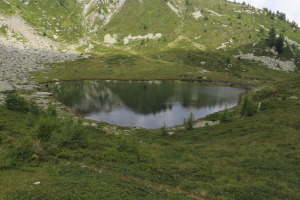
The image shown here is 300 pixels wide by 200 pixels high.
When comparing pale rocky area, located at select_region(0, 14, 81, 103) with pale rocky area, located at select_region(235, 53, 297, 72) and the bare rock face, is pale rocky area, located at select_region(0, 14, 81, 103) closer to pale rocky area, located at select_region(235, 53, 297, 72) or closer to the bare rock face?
the bare rock face

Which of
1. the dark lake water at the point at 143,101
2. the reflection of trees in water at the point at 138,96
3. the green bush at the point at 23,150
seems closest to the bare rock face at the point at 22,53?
the reflection of trees in water at the point at 138,96

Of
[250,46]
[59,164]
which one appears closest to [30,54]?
[59,164]

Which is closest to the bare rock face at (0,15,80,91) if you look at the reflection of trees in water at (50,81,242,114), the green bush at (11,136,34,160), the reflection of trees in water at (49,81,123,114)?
the reflection of trees in water at (49,81,123,114)

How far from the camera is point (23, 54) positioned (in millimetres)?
155375

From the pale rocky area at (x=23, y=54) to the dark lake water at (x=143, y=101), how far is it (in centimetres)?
2517

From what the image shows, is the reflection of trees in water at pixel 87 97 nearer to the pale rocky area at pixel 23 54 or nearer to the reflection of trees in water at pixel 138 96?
the reflection of trees in water at pixel 138 96

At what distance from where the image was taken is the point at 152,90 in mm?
102688

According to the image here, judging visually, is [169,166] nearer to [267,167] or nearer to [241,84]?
[267,167]

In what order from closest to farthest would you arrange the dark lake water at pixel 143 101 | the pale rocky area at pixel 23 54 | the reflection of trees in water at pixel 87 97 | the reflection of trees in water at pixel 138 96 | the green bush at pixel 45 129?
the green bush at pixel 45 129, the dark lake water at pixel 143 101, the reflection of trees in water at pixel 87 97, the reflection of trees in water at pixel 138 96, the pale rocky area at pixel 23 54

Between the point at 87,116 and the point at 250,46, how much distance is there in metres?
197

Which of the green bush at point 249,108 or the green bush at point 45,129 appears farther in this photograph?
→ the green bush at point 249,108

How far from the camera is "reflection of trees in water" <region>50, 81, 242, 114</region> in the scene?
76812mm

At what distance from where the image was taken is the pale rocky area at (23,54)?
10856cm

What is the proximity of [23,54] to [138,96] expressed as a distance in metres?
130
